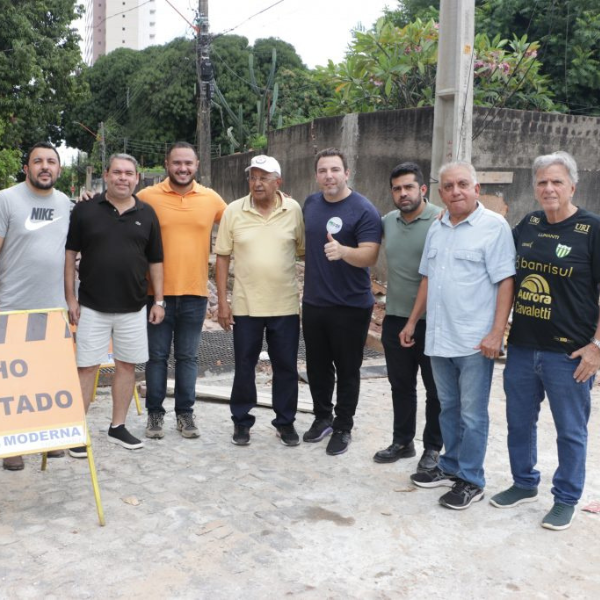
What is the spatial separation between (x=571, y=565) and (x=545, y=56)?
13.5 metres

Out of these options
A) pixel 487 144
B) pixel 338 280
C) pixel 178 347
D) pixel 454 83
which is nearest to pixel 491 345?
pixel 338 280

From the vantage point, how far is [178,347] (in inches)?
207

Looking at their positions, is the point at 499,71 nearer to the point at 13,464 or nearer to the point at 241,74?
the point at 13,464

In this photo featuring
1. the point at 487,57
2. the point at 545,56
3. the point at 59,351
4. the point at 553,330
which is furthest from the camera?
the point at 545,56

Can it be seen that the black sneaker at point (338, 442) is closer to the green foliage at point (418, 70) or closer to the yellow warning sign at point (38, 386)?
the yellow warning sign at point (38, 386)

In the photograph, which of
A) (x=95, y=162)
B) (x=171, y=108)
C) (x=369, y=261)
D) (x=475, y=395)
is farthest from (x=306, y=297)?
(x=95, y=162)

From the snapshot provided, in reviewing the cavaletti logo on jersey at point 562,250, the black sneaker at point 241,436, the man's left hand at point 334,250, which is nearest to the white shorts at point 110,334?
the black sneaker at point 241,436

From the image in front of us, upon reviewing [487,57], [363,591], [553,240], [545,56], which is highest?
[545,56]

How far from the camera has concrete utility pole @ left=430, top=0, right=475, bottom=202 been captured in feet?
22.4

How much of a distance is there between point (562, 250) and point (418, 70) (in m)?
8.29

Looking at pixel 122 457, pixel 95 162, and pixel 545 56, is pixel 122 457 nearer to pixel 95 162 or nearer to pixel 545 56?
pixel 545 56

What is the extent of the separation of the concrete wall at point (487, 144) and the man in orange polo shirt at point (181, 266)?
5.82 meters

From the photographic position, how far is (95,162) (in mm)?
43000

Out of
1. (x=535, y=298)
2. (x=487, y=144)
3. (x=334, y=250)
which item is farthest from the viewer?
(x=487, y=144)
